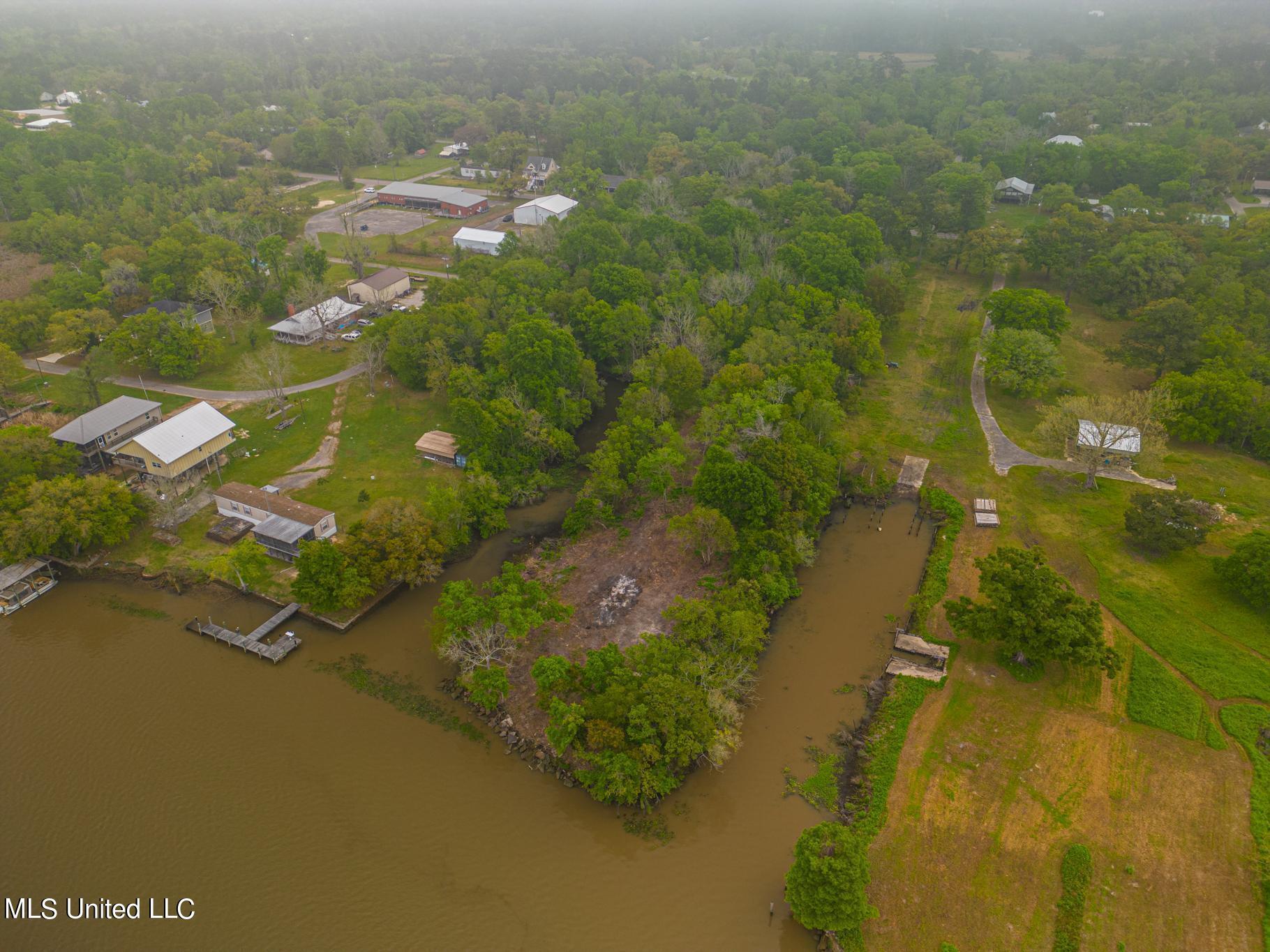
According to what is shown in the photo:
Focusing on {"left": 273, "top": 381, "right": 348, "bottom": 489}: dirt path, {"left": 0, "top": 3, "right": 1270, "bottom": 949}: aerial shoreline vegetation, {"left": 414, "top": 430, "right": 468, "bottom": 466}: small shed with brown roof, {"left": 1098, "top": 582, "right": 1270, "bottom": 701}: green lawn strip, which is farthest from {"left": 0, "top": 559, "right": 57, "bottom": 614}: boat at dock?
{"left": 1098, "top": 582, "right": 1270, "bottom": 701}: green lawn strip

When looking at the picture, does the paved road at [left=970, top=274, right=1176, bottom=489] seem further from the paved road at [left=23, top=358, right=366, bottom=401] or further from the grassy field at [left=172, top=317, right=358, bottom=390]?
the paved road at [left=23, top=358, right=366, bottom=401]

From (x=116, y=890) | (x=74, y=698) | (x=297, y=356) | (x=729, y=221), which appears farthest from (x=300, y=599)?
(x=729, y=221)

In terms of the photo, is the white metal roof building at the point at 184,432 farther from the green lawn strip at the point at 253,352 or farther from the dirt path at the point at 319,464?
the green lawn strip at the point at 253,352

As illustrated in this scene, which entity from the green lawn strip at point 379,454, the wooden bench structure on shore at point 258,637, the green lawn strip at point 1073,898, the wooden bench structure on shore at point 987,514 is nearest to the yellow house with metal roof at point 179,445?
the green lawn strip at point 379,454

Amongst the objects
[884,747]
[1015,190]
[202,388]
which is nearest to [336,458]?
[202,388]

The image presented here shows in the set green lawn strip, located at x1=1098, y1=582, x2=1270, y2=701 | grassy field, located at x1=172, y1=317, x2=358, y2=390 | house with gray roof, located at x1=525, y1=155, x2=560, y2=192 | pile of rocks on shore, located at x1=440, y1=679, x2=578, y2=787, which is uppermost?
house with gray roof, located at x1=525, y1=155, x2=560, y2=192

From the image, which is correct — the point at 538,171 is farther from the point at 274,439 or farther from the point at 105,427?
the point at 105,427

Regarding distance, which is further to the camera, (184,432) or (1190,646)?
(184,432)
